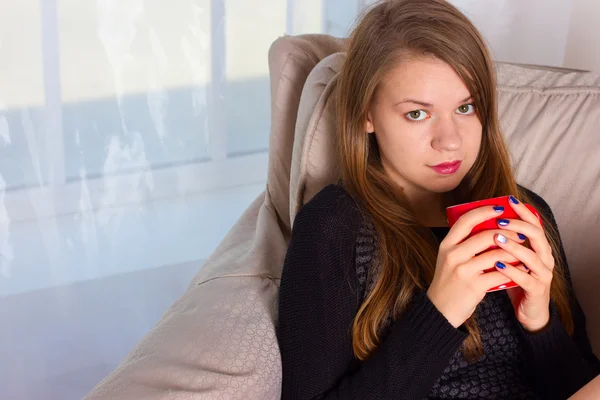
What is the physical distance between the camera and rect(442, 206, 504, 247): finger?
1162 mm

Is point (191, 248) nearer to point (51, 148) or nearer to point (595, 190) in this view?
point (51, 148)

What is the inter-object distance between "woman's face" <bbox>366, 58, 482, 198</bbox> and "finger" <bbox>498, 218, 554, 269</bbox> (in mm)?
180

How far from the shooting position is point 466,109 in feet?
4.42

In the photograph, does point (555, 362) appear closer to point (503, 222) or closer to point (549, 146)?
point (503, 222)

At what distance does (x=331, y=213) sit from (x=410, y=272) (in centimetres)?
15

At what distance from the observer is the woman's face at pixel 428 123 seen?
1296mm

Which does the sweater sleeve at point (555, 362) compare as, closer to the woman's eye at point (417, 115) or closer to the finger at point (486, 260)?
the finger at point (486, 260)

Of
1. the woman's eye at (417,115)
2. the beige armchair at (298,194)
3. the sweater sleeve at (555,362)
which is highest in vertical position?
the woman's eye at (417,115)

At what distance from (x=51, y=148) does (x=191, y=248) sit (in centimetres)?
43

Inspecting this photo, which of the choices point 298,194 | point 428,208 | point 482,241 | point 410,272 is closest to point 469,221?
point 482,241

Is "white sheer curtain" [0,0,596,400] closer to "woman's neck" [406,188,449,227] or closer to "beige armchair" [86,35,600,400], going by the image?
"beige armchair" [86,35,600,400]

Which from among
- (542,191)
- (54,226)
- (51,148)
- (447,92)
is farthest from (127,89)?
(542,191)

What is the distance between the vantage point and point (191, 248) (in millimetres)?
1988

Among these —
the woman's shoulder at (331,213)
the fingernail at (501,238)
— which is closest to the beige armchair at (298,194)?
the woman's shoulder at (331,213)
